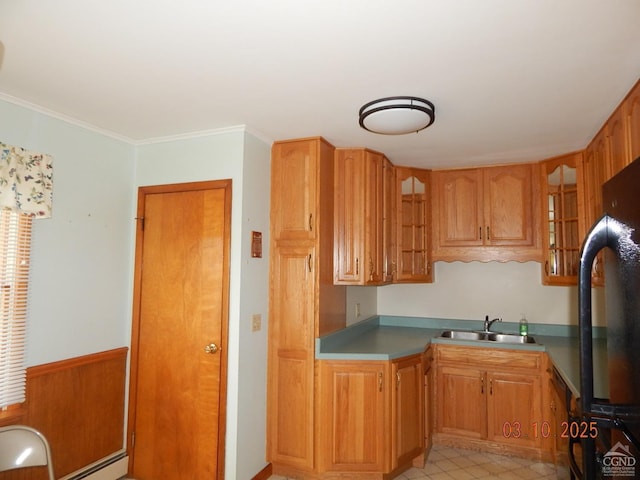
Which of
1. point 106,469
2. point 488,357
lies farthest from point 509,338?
point 106,469

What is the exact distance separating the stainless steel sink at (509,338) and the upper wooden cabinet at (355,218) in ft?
4.34

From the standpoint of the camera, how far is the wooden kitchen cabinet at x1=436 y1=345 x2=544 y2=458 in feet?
9.80

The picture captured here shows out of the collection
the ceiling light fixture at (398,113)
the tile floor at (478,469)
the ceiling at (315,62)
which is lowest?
the tile floor at (478,469)

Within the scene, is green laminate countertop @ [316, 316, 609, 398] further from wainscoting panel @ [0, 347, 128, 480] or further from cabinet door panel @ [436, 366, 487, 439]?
wainscoting panel @ [0, 347, 128, 480]

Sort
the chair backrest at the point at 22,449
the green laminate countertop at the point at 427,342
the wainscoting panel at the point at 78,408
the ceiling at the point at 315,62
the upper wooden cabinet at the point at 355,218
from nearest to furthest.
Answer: the ceiling at the point at 315,62 < the chair backrest at the point at 22,449 < the wainscoting panel at the point at 78,408 < the green laminate countertop at the point at 427,342 < the upper wooden cabinet at the point at 355,218

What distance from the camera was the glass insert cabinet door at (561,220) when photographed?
3051 mm

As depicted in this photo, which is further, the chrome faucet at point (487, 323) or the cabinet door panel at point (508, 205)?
the chrome faucet at point (487, 323)

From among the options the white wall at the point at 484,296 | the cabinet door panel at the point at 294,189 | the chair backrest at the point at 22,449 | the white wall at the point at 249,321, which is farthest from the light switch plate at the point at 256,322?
the white wall at the point at 484,296

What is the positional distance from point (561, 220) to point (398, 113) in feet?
6.14

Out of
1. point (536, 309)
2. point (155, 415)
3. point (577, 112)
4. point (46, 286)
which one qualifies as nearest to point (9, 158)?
point (46, 286)

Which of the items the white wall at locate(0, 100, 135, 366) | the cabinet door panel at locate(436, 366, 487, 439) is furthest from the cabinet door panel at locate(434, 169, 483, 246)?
the white wall at locate(0, 100, 135, 366)

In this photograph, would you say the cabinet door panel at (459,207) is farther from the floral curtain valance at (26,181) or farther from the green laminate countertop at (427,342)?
the floral curtain valance at (26,181)

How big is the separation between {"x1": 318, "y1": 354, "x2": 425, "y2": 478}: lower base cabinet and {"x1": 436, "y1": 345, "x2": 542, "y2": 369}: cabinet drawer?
0.73m

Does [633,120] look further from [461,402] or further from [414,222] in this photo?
[461,402]
